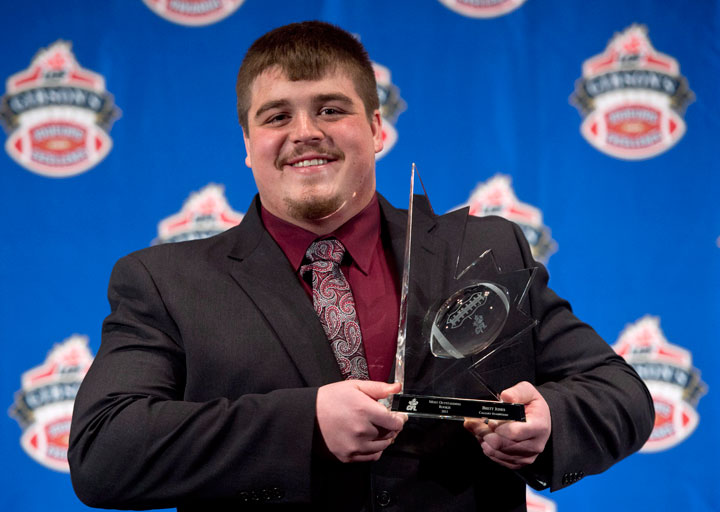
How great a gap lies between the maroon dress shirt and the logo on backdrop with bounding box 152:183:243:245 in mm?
760

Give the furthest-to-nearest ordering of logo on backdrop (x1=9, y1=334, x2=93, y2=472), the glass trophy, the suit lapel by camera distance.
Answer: logo on backdrop (x1=9, y1=334, x2=93, y2=472)
the suit lapel
the glass trophy

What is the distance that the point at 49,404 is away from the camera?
79.5 inches

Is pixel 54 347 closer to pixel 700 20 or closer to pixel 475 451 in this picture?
pixel 475 451

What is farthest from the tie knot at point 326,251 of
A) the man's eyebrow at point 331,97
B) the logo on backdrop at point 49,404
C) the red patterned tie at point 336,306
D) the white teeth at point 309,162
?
the logo on backdrop at point 49,404

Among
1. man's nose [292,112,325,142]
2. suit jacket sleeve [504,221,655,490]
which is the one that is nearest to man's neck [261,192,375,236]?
man's nose [292,112,325,142]

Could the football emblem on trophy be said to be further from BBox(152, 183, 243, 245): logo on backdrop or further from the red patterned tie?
BBox(152, 183, 243, 245): logo on backdrop

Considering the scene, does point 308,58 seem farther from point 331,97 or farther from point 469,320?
point 469,320

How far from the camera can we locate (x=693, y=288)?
2127 millimetres

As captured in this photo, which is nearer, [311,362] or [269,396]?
[269,396]

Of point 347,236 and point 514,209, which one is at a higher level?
point 514,209

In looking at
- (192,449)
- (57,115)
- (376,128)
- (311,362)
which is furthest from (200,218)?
(192,449)

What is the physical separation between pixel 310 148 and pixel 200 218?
918mm

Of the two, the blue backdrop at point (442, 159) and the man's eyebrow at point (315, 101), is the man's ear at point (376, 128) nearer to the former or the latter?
the man's eyebrow at point (315, 101)

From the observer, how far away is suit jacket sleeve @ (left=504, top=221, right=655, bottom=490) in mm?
1037
